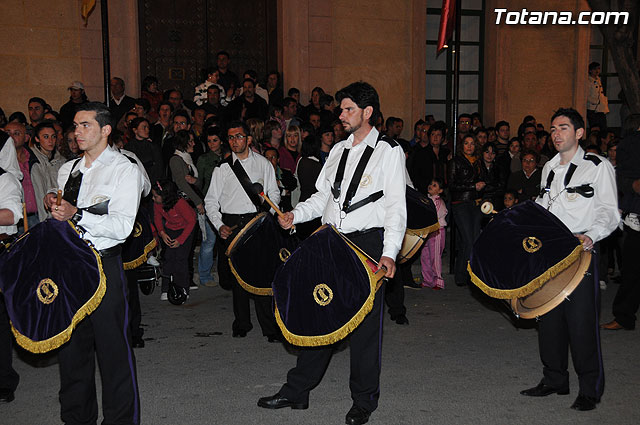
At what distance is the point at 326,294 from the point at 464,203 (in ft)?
18.6

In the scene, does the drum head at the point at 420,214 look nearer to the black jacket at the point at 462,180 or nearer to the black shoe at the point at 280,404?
the black shoe at the point at 280,404

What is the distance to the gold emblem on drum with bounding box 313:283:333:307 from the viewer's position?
4.76m

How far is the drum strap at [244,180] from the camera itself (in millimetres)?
7082

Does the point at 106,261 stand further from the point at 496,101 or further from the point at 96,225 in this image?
the point at 496,101

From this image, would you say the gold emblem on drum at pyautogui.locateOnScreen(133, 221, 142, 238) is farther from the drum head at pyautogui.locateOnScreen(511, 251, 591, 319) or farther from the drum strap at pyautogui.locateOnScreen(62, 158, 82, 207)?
the drum head at pyautogui.locateOnScreen(511, 251, 591, 319)

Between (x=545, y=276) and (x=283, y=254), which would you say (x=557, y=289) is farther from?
(x=283, y=254)

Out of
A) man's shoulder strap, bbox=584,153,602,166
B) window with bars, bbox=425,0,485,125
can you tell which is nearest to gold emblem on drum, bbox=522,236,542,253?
man's shoulder strap, bbox=584,153,602,166

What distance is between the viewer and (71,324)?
168 inches

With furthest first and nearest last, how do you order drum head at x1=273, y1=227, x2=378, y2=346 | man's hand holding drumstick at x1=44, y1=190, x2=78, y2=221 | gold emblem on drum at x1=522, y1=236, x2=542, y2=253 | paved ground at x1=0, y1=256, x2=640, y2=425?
1. paved ground at x1=0, y1=256, x2=640, y2=425
2. gold emblem on drum at x1=522, y1=236, x2=542, y2=253
3. drum head at x1=273, y1=227, x2=378, y2=346
4. man's hand holding drumstick at x1=44, y1=190, x2=78, y2=221

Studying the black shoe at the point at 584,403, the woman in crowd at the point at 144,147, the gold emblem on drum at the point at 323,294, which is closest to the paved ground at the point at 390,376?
the black shoe at the point at 584,403

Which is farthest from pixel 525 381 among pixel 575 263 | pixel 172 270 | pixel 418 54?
pixel 418 54

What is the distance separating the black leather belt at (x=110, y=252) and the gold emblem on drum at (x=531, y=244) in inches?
117

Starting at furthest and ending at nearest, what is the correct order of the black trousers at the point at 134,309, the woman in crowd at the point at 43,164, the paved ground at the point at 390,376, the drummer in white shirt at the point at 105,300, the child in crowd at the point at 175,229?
1. the child in crowd at the point at 175,229
2. the woman in crowd at the point at 43,164
3. the black trousers at the point at 134,309
4. the paved ground at the point at 390,376
5. the drummer in white shirt at the point at 105,300

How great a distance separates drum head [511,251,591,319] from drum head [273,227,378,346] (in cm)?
146
